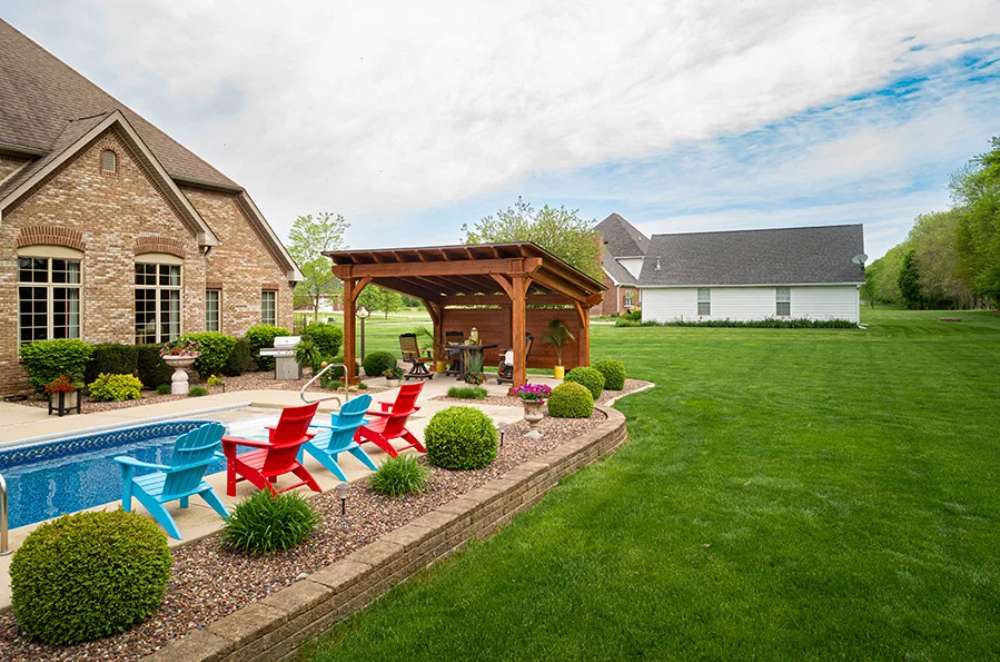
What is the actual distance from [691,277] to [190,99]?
100 ft

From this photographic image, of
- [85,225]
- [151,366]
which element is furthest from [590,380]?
[85,225]

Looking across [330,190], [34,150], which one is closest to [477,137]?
[330,190]

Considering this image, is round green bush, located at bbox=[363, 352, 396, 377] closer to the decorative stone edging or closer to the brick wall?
the brick wall

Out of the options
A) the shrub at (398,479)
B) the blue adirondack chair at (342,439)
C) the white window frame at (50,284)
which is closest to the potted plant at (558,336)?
the blue adirondack chair at (342,439)

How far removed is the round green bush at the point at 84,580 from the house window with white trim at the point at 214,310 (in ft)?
55.1

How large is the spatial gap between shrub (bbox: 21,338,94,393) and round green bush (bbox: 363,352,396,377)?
609 cm

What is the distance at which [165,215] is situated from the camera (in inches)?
635

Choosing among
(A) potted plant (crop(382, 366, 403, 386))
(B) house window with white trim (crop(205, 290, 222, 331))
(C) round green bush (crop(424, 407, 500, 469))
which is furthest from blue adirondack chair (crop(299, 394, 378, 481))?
(B) house window with white trim (crop(205, 290, 222, 331))

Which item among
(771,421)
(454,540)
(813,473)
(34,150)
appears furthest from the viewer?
(34,150)

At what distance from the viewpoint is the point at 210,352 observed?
15766 millimetres

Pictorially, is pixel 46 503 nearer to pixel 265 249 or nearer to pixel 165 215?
pixel 165 215

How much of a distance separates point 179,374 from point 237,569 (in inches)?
430

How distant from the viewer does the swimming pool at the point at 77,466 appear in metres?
6.43

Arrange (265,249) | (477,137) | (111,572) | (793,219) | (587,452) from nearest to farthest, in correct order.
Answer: (111,572) < (587,452) < (265,249) < (477,137) < (793,219)
